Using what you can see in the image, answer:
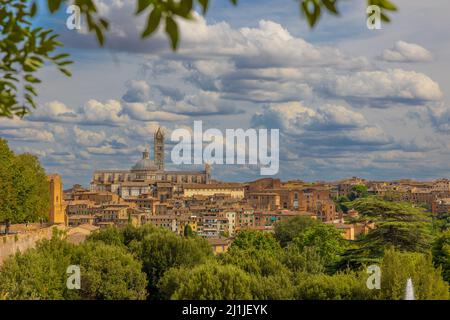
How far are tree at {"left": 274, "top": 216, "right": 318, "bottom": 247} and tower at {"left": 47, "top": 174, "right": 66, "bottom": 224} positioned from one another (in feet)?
46.2

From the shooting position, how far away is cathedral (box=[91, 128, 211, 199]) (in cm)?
13707

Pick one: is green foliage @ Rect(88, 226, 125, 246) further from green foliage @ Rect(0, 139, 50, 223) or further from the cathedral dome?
the cathedral dome

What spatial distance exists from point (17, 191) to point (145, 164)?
11472cm

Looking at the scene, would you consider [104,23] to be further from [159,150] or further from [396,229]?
[159,150]

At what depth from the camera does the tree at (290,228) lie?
50.0 meters

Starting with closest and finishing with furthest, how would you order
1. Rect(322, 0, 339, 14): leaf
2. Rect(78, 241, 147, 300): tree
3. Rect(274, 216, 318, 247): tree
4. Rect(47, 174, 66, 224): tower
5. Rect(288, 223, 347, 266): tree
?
Rect(322, 0, 339, 14): leaf, Rect(78, 241, 147, 300): tree, Rect(288, 223, 347, 266): tree, Rect(47, 174, 66, 224): tower, Rect(274, 216, 318, 247): tree

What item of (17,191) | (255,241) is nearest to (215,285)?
(17,191)

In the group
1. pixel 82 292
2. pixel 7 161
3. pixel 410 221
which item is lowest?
pixel 82 292

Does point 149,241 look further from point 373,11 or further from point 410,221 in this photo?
point 373,11

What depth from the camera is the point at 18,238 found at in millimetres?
23828

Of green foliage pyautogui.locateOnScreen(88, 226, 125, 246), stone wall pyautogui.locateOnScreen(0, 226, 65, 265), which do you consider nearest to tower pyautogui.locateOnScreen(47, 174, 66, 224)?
green foliage pyautogui.locateOnScreen(88, 226, 125, 246)

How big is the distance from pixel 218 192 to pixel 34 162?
A: 305 ft

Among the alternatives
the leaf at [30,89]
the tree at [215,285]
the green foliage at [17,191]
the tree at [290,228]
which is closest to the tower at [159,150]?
the tree at [290,228]
